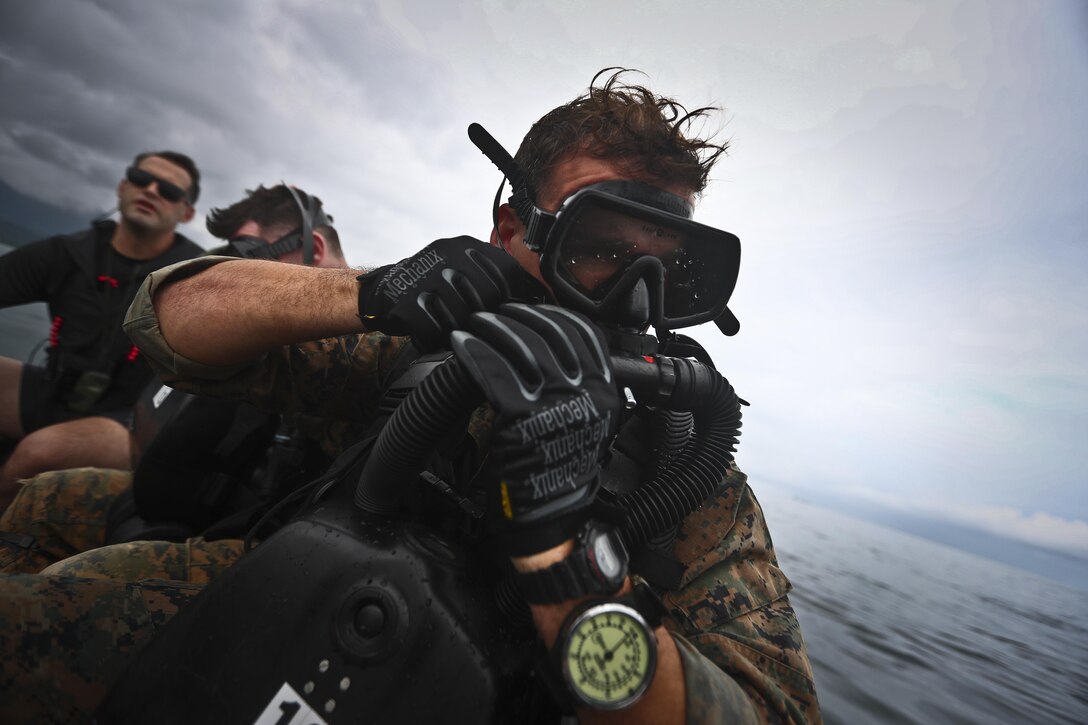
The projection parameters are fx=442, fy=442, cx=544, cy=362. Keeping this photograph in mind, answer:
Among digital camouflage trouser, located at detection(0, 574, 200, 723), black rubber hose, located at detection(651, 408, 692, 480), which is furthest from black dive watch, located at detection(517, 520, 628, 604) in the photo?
digital camouflage trouser, located at detection(0, 574, 200, 723)

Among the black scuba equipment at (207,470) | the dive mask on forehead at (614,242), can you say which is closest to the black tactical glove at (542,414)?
the dive mask on forehead at (614,242)

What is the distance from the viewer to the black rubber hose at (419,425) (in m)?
1.02

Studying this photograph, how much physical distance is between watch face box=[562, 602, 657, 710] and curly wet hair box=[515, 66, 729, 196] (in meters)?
1.43

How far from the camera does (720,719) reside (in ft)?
3.08

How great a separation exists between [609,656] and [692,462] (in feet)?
2.25

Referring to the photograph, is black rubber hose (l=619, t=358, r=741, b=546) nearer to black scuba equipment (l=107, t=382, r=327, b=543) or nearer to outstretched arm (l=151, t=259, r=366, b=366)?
outstretched arm (l=151, t=259, r=366, b=366)

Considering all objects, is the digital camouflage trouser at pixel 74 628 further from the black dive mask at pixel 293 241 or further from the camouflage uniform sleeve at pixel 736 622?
the black dive mask at pixel 293 241

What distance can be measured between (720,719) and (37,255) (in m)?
5.55

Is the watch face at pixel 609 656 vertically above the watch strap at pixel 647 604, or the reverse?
the watch strap at pixel 647 604

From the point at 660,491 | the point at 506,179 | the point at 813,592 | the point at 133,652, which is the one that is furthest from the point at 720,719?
the point at 813,592

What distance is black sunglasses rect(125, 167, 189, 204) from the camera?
150 inches

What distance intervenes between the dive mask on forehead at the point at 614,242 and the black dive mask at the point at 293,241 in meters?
2.05

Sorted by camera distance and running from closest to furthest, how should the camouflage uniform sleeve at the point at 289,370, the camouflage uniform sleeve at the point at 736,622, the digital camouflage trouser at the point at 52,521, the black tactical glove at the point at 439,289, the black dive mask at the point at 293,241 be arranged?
the camouflage uniform sleeve at the point at 736,622 < the black tactical glove at the point at 439,289 < the camouflage uniform sleeve at the point at 289,370 < the digital camouflage trouser at the point at 52,521 < the black dive mask at the point at 293,241

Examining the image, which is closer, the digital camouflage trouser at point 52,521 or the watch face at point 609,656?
the watch face at point 609,656
